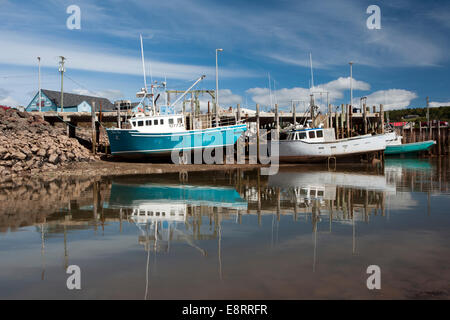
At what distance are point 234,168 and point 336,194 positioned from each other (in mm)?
12264

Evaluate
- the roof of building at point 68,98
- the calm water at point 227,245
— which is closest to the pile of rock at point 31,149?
the calm water at point 227,245

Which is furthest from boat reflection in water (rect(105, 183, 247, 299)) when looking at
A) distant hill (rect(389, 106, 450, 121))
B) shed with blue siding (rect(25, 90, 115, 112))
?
distant hill (rect(389, 106, 450, 121))

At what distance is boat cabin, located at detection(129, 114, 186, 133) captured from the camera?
84.7 ft

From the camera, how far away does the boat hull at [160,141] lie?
25.1 metres

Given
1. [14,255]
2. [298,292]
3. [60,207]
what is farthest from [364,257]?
[60,207]

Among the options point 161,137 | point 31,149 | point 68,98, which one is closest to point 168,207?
point 31,149

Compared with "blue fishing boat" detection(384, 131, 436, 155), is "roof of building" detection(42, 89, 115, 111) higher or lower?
higher

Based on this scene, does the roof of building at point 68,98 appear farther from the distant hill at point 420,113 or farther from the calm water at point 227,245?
the distant hill at point 420,113

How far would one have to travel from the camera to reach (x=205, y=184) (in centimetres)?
1593

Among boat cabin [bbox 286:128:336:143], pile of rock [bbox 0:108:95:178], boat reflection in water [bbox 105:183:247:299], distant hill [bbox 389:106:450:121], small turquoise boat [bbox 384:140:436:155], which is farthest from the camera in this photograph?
distant hill [bbox 389:106:450:121]

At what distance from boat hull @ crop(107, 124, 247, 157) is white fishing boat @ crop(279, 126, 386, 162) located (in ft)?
17.7

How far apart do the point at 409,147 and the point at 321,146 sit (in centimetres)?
1477

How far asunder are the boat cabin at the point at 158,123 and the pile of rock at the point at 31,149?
439 centimetres

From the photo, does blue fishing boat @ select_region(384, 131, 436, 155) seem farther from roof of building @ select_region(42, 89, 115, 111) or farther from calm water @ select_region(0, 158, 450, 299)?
roof of building @ select_region(42, 89, 115, 111)
